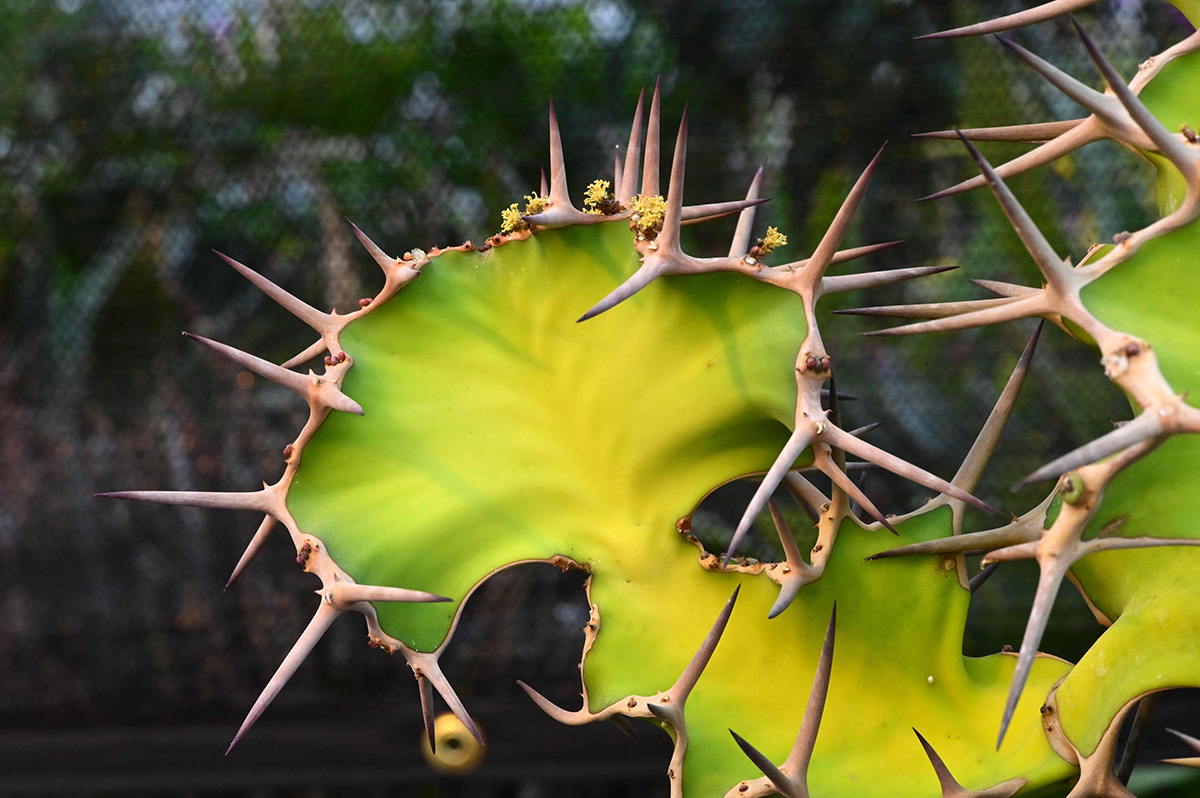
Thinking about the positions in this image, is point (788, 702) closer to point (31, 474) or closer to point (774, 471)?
point (774, 471)

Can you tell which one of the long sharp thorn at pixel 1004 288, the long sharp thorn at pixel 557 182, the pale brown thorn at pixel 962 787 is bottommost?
the pale brown thorn at pixel 962 787

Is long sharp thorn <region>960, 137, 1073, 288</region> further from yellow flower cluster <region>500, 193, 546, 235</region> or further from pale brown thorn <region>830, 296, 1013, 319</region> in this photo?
yellow flower cluster <region>500, 193, 546, 235</region>

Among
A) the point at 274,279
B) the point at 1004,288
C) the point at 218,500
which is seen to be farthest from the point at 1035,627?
the point at 274,279

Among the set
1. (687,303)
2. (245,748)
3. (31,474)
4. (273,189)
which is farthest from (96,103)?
(687,303)

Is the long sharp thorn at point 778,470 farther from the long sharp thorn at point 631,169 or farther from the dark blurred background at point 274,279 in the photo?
the dark blurred background at point 274,279

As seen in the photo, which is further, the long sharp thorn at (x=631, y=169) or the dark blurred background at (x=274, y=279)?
the dark blurred background at (x=274, y=279)

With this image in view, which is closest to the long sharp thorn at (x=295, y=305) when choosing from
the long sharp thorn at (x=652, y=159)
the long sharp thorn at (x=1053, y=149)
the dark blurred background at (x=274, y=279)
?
the long sharp thorn at (x=652, y=159)

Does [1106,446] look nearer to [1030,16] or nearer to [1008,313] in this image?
[1008,313]
